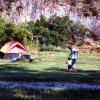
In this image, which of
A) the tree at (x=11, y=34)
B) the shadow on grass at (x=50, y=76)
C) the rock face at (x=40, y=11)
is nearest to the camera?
the shadow on grass at (x=50, y=76)

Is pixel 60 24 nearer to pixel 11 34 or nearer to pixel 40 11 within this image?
pixel 40 11

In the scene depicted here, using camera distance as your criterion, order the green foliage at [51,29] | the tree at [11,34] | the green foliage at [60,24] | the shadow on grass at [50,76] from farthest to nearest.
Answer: the green foliage at [60,24] → the green foliage at [51,29] → the tree at [11,34] → the shadow on grass at [50,76]

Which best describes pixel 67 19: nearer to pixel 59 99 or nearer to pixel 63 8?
pixel 63 8

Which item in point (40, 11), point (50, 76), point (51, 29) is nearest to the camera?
point (50, 76)

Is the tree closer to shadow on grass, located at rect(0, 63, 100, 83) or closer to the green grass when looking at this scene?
the green grass

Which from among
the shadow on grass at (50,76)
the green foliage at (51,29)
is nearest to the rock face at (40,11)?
the green foliage at (51,29)

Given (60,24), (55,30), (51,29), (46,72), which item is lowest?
(46,72)

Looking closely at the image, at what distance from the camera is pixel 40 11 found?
221 ft

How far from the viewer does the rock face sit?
216ft

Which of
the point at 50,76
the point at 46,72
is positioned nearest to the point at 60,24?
the point at 46,72

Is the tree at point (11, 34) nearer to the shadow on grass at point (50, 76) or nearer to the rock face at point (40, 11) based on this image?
the rock face at point (40, 11)

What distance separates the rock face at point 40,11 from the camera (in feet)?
216

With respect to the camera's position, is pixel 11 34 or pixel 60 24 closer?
pixel 11 34

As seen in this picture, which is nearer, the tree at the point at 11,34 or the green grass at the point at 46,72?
the green grass at the point at 46,72
